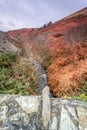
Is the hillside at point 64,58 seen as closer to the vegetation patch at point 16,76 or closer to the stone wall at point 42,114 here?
the vegetation patch at point 16,76

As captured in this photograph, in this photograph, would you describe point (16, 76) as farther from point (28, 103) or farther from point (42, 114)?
point (42, 114)

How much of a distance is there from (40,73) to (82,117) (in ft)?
14.6

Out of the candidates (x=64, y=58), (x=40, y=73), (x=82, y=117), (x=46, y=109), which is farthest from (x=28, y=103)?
(x=64, y=58)

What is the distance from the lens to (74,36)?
37.9 feet

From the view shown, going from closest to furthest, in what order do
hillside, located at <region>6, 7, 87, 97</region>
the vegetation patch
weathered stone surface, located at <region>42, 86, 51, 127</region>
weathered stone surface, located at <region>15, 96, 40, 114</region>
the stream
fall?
weathered stone surface, located at <region>42, 86, 51, 127</region>
weathered stone surface, located at <region>15, 96, 40, 114</region>
the vegetation patch
hillside, located at <region>6, 7, 87, 97</region>
the stream

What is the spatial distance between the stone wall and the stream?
2977 mm

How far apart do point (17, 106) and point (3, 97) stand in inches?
16.8

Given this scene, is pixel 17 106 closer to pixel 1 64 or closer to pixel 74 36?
pixel 1 64

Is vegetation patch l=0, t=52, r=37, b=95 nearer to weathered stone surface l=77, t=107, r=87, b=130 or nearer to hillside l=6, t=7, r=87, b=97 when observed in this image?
hillside l=6, t=7, r=87, b=97

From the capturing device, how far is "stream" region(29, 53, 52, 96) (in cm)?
925

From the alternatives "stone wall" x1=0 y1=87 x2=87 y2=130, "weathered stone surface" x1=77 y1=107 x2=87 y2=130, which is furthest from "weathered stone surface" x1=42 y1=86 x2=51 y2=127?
"weathered stone surface" x1=77 y1=107 x2=87 y2=130

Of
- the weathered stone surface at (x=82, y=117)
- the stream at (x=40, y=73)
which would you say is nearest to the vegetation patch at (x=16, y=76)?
the stream at (x=40, y=73)

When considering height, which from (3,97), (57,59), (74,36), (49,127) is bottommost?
(49,127)

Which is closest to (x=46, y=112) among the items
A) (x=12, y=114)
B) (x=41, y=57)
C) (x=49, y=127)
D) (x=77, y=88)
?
(x=49, y=127)
